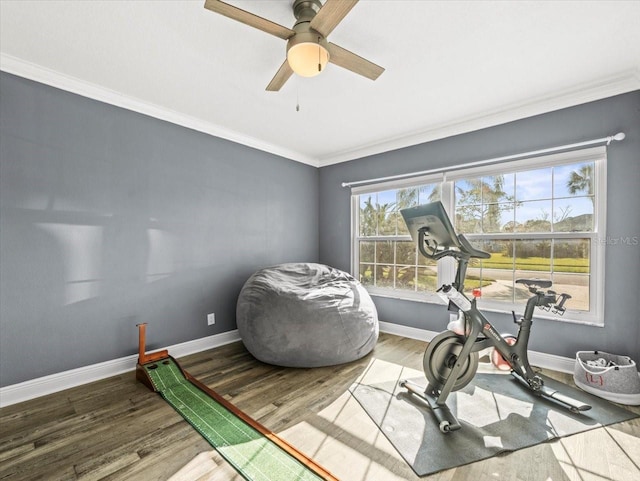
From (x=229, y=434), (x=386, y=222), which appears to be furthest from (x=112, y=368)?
(x=386, y=222)

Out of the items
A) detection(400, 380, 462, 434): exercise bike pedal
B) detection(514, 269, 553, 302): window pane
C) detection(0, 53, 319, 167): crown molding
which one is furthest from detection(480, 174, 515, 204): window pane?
→ detection(0, 53, 319, 167): crown molding

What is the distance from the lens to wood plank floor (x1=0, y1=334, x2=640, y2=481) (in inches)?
58.8

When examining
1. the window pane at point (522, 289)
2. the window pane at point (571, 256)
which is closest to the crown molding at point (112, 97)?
the window pane at point (522, 289)

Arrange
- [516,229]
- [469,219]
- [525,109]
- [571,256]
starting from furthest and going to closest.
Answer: [469,219], [516,229], [525,109], [571,256]

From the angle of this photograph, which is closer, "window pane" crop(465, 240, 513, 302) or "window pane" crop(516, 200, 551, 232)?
"window pane" crop(516, 200, 551, 232)

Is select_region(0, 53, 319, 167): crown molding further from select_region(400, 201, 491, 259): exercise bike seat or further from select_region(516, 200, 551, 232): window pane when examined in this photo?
select_region(516, 200, 551, 232): window pane

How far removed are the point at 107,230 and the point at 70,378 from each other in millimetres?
1206

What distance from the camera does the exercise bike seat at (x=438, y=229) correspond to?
192 centimetres

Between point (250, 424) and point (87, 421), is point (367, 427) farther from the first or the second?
point (87, 421)

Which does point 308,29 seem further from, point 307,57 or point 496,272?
point 496,272

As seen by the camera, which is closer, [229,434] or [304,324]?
[229,434]

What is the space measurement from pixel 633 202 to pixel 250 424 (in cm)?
330

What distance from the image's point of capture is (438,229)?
2.01 m

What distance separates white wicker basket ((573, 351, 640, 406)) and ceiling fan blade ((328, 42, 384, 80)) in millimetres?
2680
